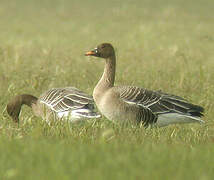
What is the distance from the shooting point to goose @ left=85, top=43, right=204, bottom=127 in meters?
8.51

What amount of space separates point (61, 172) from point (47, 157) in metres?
0.58

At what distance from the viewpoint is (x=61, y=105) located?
351 inches

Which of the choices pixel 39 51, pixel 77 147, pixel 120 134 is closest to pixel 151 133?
pixel 120 134

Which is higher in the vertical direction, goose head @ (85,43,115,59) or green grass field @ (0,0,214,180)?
goose head @ (85,43,115,59)

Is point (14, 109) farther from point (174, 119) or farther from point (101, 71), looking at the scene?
point (101, 71)

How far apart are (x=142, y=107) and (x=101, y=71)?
6.71 meters

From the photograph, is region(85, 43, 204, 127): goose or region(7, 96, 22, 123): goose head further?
→ region(7, 96, 22, 123): goose head

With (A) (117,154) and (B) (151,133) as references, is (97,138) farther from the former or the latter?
(A) (117,154)

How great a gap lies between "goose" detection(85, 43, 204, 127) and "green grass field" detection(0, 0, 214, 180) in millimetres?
209

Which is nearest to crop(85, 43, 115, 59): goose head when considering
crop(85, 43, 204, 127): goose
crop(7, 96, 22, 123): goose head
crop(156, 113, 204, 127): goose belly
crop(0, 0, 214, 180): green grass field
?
crop(85, 43, 204, 127): goose

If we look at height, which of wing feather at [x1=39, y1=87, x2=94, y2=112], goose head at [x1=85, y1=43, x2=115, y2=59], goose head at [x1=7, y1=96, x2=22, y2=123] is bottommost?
goose head at [x1=7, y1=96, x2=22, y2=123]

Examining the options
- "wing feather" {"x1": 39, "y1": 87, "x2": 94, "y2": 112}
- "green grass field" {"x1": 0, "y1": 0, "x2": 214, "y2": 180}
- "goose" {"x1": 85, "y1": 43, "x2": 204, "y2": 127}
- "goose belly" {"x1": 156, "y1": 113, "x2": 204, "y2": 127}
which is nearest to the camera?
"green grass field" {"x1": 0, "y1": 0, "x2": 214, "y2": 180}

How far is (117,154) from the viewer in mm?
5543

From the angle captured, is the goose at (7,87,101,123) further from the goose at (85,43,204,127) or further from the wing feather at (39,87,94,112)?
the goose at (85,43,204,127)
